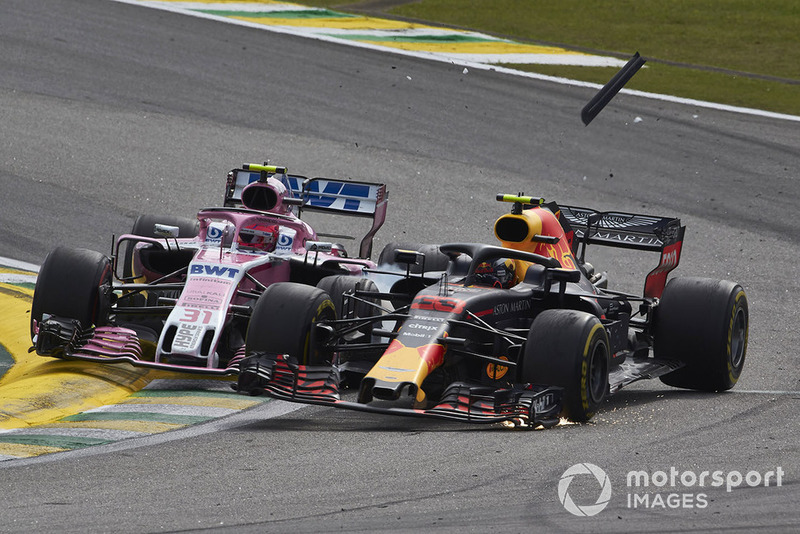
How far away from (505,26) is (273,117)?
8.28 meters

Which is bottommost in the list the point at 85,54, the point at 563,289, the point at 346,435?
the point at 346,435

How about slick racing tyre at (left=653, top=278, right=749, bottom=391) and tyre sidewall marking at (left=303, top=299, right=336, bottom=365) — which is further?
slick racing tyre at (left=653, top=278, right=749, bottom=391)

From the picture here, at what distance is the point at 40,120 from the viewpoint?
804 inches

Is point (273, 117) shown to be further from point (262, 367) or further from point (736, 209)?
point (262, 367)

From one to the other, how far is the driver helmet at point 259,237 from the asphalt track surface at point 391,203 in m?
2.22

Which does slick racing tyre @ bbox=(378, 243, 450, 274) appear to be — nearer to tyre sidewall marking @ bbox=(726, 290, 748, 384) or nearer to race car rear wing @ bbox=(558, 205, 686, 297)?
race car rear wing @ bbox=(558, 205, 686, 297)

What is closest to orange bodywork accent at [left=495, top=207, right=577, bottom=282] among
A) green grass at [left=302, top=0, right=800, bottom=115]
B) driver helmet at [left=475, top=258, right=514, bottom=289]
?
driver helmet at [left=475, top=258, right=514, bottom=289]

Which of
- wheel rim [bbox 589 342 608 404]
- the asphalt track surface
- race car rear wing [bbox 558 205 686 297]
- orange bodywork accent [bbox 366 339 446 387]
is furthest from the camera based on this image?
race car rear wing [bbox 558 205 686 297]

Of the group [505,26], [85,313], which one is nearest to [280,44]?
[505,26]

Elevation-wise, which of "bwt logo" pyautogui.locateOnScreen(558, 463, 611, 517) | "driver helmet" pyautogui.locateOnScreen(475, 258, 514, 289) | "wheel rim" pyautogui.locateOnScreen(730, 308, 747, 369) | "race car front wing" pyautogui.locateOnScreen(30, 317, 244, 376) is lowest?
"race car front wing" pyautogui.locateOnScreen(30, 317, 244, 376)

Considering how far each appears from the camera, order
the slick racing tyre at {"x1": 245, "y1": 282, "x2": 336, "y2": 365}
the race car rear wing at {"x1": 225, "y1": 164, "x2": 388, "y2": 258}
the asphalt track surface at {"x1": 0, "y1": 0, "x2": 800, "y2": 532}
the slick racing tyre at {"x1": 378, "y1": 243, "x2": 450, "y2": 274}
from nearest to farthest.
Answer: the asphalt track surface at {"x1": 0, "y1": 0, "x2": 800, "y2": 532} < the slick racing tyre at {"x1": 245, "y1": 282, "x2": 336, "y2": 365} < the slick racing tyre at {"x1": 378, "y1": 243, "x2": 450, "y2": 274} < the race car rear wing at {"x1": 225, "y1": 164, "x2": 388, "y2": 258}
